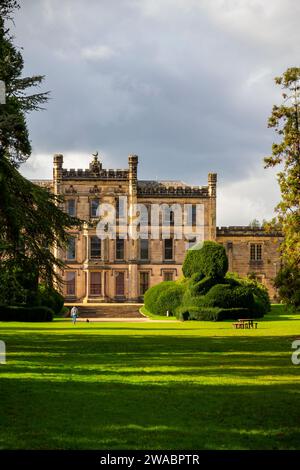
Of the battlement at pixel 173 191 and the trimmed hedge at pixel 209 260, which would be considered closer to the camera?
the trimmed hedge at pixel 209 260

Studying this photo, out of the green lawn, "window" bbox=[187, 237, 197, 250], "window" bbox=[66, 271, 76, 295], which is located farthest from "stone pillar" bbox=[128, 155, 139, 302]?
the green lawn

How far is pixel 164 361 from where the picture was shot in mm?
17547

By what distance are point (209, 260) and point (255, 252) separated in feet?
84.9

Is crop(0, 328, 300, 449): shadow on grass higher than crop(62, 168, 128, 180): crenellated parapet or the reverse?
the reverse

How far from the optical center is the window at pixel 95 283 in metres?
63.8

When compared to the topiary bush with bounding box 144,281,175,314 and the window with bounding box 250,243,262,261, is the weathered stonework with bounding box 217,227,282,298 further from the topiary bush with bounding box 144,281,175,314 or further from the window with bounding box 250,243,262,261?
the topiary bush with bounding box 144,281,175,314

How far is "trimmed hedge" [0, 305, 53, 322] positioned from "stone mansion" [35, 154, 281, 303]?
74.0ft

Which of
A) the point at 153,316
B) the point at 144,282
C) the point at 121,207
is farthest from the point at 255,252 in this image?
the point at 153,316

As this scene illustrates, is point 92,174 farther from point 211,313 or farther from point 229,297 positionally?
point 211,313

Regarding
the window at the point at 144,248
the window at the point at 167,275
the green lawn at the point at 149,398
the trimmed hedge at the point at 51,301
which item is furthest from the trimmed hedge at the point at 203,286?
the window at the point at 144,248

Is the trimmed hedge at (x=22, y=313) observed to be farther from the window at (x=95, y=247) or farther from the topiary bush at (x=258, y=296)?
the window at (x=95, y=247)

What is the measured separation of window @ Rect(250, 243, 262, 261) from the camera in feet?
224
